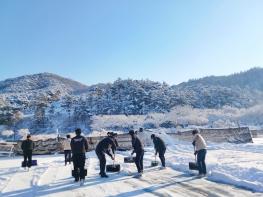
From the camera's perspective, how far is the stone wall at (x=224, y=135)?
4141 centimetres

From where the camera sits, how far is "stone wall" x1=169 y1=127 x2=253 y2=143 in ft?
136

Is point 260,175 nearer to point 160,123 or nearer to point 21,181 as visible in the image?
point 21,181

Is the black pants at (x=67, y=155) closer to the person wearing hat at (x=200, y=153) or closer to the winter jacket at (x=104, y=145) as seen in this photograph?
the winter jacket at (x=104, y=145)

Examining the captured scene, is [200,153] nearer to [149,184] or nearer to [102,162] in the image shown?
[149,184]

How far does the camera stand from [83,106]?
106 m

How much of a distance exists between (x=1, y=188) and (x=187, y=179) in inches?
262

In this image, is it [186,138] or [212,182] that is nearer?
[212,182]

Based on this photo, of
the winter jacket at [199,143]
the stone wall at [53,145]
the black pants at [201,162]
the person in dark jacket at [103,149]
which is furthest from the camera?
the stone wall at [53,145]

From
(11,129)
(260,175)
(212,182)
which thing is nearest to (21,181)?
(212,182)

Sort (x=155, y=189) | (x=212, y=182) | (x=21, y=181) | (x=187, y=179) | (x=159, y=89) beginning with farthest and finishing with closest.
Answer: (x=159, y=89)
(x=21, y=181)
(x=187, y=179)
(x=212, y=182)
(x=155, y=189)

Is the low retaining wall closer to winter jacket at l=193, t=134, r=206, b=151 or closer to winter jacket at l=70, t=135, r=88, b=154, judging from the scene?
winter jacket at l=193, t=134, r=206, b=151

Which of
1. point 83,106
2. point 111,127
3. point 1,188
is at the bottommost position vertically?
point 1,188

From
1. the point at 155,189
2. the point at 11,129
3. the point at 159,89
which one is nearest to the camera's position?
the point at 155,189

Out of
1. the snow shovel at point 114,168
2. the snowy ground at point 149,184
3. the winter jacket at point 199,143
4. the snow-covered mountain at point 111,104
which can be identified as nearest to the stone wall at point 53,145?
the snow shovel at point 114,168
